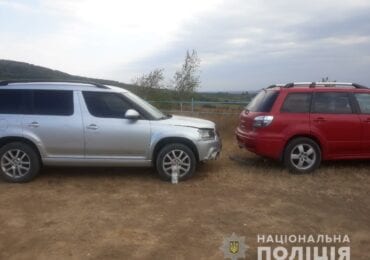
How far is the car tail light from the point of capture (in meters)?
8.26

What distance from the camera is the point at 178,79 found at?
2164 cm

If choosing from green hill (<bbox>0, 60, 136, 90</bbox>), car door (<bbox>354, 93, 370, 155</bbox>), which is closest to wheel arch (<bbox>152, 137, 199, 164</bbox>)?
car door (<bbox>354, 93, 370, 155</bbox>)

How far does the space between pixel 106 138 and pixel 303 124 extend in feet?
11.8

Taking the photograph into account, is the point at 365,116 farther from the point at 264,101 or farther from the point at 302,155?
the point at 264,101

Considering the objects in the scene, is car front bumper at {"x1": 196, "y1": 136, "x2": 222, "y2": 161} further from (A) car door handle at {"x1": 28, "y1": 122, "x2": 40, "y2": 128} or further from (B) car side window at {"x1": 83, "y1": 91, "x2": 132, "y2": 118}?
(A) car door handle at {"x1": 28, "y1": 122, "x2": 40, "y2": 128}

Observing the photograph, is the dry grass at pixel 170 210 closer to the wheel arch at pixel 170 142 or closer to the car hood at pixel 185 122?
the wheel arch at pixel 170 142

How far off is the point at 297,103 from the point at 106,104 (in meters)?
3.53

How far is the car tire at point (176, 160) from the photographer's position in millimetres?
7805

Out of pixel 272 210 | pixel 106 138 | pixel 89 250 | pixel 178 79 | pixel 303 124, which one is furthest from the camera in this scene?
pixel 178 79

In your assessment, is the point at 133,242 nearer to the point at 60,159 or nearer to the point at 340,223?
the point at 340,223

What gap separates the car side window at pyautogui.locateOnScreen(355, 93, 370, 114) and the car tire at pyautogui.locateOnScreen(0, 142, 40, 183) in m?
6.04

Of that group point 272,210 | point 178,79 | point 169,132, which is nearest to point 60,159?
point 169,132

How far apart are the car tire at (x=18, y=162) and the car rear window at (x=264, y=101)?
416 centimetres

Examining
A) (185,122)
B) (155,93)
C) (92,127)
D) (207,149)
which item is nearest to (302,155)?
(207,149)
